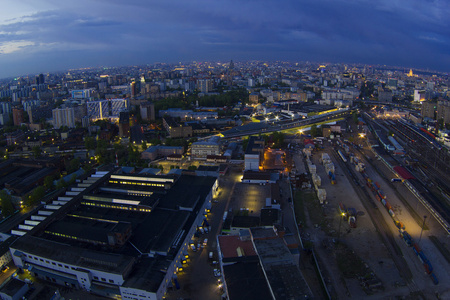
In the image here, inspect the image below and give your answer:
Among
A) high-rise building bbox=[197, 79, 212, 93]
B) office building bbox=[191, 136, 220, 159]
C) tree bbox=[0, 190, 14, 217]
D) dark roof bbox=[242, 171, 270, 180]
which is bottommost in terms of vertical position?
tree bbox=[0, 190, 14, 217]

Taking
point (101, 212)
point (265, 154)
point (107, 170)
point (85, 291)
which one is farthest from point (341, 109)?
point (85, 291)

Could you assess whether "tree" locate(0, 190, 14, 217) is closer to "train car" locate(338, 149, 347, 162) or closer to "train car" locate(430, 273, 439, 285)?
"train car" locate(430, 273, 439, 285)

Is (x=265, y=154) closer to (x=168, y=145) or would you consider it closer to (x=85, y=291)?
(x=168, y=145)

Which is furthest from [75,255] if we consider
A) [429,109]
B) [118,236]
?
[429,109]

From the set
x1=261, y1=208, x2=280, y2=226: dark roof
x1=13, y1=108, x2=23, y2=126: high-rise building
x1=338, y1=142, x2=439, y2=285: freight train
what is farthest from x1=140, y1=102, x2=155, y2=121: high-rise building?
x1=261, y1=208, x2=280, y2=226: dark roof

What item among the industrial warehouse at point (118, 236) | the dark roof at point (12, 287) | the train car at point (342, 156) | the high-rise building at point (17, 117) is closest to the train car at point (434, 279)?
the industrial warehouse at point (118, 236)

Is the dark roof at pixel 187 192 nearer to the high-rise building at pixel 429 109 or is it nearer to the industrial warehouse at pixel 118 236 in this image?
the industrial warehouse at pixel 118 236
